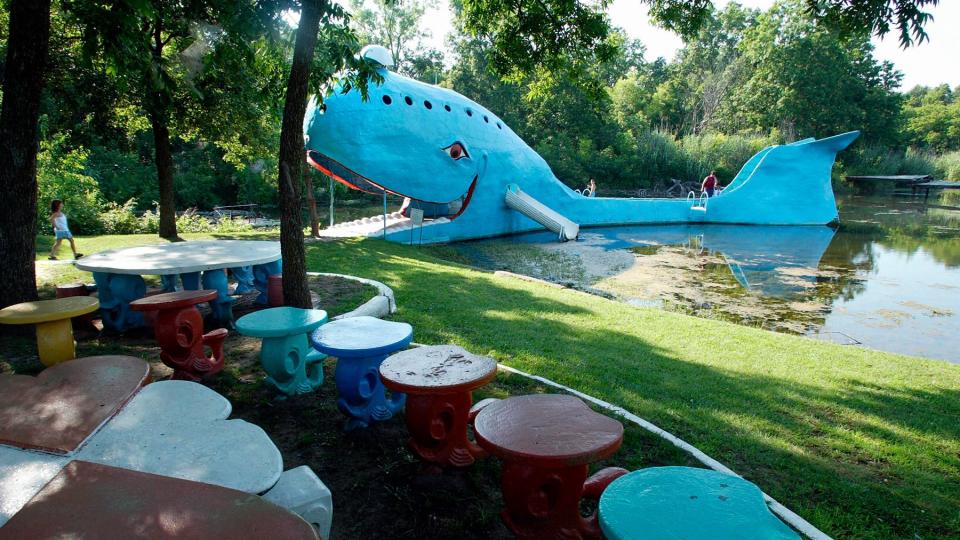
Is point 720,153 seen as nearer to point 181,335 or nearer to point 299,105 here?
point 299,105

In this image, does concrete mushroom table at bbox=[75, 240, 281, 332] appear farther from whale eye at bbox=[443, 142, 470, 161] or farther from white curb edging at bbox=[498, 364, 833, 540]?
whale eye at bbox=[443, 142, 470, 161]

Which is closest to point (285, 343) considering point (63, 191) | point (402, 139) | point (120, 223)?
point (402, 139)

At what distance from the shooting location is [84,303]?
4.54 m

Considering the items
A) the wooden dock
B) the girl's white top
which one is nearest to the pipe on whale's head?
the girl's white top

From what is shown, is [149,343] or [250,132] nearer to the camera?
[149,343]

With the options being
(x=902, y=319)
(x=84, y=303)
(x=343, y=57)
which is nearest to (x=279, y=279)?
(x=84, y=303)

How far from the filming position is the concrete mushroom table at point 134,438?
2.22 meters

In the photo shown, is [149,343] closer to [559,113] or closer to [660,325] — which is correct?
[660,325]

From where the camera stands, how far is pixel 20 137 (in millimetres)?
5195

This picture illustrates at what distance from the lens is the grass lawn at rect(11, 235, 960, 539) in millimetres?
3352

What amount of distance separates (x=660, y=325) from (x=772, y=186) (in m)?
Answer: 19.7

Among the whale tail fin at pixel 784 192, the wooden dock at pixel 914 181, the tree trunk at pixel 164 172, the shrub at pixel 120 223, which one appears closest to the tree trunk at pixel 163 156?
the tree trunk at pixel 164 172

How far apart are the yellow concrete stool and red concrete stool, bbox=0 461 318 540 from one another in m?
2.71

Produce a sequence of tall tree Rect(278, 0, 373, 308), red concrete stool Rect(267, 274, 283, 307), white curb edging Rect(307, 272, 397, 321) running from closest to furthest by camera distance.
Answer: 1. tall tree Rect(278, 0, 373, 308)
2. white curb edging Rect(307, 272, 397, 321)
3. red concrete stool Rect(267, 274, 283, 307)
